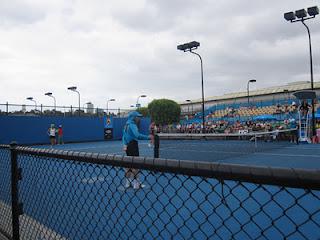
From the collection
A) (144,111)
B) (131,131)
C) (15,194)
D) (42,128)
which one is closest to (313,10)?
(131,131)

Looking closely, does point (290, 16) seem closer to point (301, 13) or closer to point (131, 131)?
point (301, 13)

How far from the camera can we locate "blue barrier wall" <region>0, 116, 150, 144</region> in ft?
95.7

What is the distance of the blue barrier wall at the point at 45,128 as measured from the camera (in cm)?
2917

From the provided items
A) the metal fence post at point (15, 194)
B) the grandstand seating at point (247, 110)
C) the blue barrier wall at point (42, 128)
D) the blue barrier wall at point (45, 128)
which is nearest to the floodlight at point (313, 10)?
the grandstand seating at point (247, 110)

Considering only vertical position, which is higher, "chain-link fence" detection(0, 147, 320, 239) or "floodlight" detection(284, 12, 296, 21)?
"floodlight" detection(284, 12, 296, 21)

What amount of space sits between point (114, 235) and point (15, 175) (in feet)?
5.84

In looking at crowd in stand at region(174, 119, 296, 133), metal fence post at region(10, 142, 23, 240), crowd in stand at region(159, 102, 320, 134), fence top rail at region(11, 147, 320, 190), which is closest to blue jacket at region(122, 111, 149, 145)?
metal fence post at region(10, 142, 23, 240)

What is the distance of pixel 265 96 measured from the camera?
3169 inches

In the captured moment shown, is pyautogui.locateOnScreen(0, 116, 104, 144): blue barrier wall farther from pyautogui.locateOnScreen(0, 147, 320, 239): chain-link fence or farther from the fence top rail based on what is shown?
the fence top rail

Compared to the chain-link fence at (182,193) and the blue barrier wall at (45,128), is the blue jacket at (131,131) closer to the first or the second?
the chain-link fence at (182,193)

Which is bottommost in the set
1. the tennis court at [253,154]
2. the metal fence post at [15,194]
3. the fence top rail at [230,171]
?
the tennis court at [253,154]

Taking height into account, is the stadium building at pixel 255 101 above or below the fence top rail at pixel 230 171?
above

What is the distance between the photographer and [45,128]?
1234 inches

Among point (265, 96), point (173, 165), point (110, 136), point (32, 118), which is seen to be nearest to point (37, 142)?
point (32, 118)
